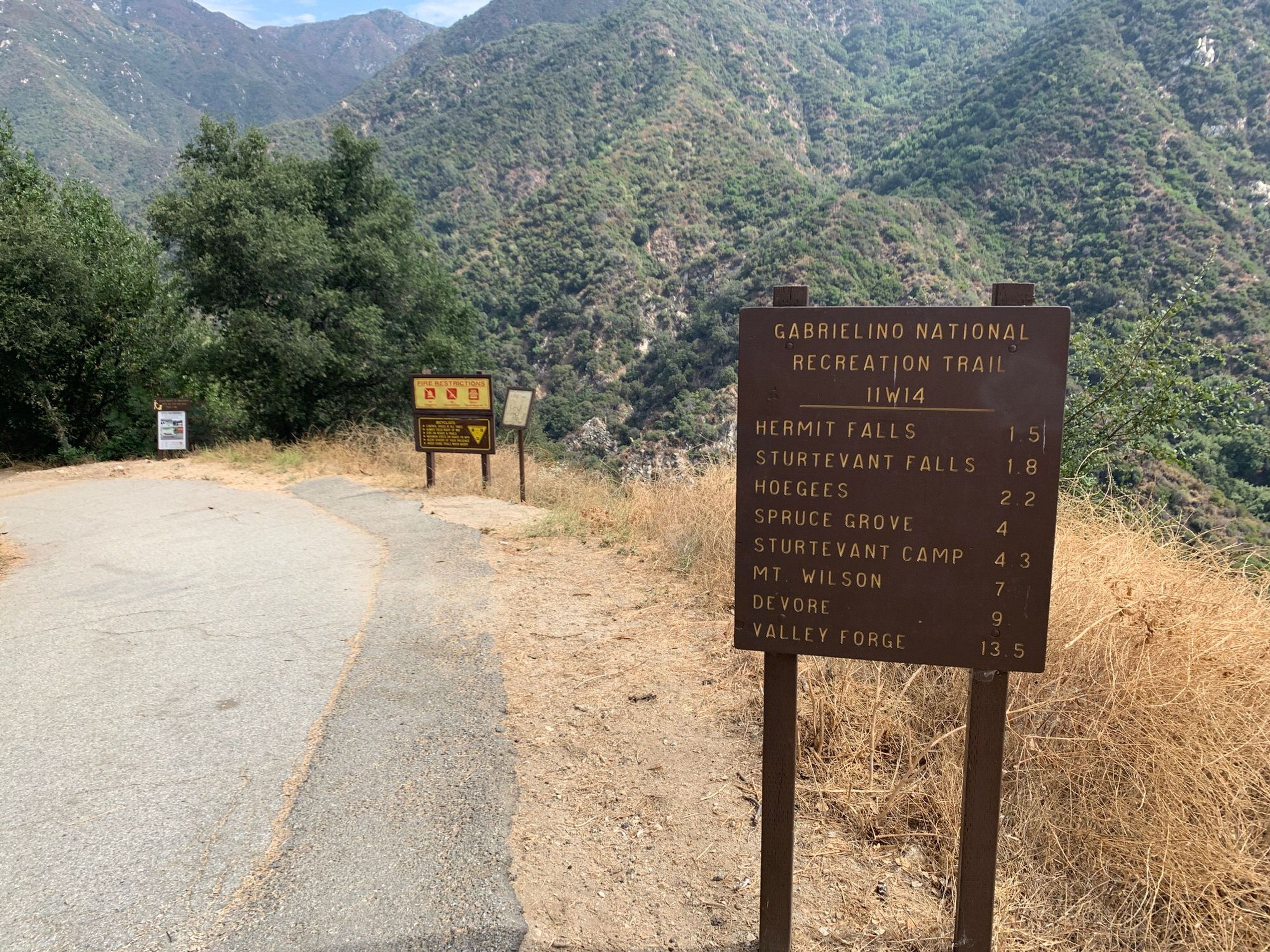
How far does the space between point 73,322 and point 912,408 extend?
59.9ft

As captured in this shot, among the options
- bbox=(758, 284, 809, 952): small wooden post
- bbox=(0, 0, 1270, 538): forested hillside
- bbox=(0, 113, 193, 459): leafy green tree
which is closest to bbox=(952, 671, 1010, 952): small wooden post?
bbox=(758, 284, 809, 952): small wooden post

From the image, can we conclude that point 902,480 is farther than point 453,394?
No

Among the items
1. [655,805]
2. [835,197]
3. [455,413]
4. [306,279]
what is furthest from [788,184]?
[655,805]

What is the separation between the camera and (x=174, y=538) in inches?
313

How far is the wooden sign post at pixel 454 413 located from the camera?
9.62 metres

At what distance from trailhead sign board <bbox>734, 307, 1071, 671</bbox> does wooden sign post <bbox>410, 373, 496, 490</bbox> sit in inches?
301

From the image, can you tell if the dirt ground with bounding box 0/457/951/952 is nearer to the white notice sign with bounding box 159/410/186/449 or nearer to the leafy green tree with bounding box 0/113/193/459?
the white notice sign with bounding box 159/410/186/449

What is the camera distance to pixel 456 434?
977 cm

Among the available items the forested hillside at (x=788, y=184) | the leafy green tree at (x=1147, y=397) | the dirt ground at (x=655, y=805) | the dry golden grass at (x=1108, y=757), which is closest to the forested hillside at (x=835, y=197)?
the leafy green tree at (x=1147, y=397)

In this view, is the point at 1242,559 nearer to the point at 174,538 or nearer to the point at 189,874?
the point at 189,874

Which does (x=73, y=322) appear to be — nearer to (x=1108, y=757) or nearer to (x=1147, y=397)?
(x=1147, y=397)

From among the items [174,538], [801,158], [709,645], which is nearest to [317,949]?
[709,645]

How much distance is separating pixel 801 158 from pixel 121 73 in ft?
513

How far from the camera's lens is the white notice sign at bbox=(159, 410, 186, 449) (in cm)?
1457
